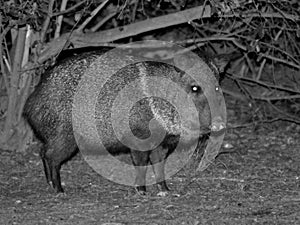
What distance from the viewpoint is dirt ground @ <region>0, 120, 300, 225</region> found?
486 centimetres

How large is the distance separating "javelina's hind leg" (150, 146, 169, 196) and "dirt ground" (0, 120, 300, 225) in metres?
0.07

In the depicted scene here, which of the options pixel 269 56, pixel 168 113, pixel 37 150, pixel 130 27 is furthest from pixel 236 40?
pixel 37 150

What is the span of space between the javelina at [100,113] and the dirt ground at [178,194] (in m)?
0.23

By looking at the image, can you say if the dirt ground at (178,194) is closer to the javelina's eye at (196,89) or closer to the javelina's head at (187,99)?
the javelina's head at (187,99)

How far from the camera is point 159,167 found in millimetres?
5766

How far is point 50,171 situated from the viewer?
19.1ft

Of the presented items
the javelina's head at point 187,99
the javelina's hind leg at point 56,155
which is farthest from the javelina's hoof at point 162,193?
the javelina's hind leg at point 56,155

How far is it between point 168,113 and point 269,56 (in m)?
1.69

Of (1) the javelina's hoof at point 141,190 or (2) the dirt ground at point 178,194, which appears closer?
(2) the dirt ground at point 178,194

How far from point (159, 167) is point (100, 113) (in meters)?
0.63

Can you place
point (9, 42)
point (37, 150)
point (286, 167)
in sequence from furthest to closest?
point (9, 42)
point (37, 150)
point (286, 167)

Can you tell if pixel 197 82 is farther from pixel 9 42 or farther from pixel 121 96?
pixel 9 42

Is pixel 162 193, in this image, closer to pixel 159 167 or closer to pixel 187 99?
pixel 159 167

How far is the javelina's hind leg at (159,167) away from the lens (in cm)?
565
